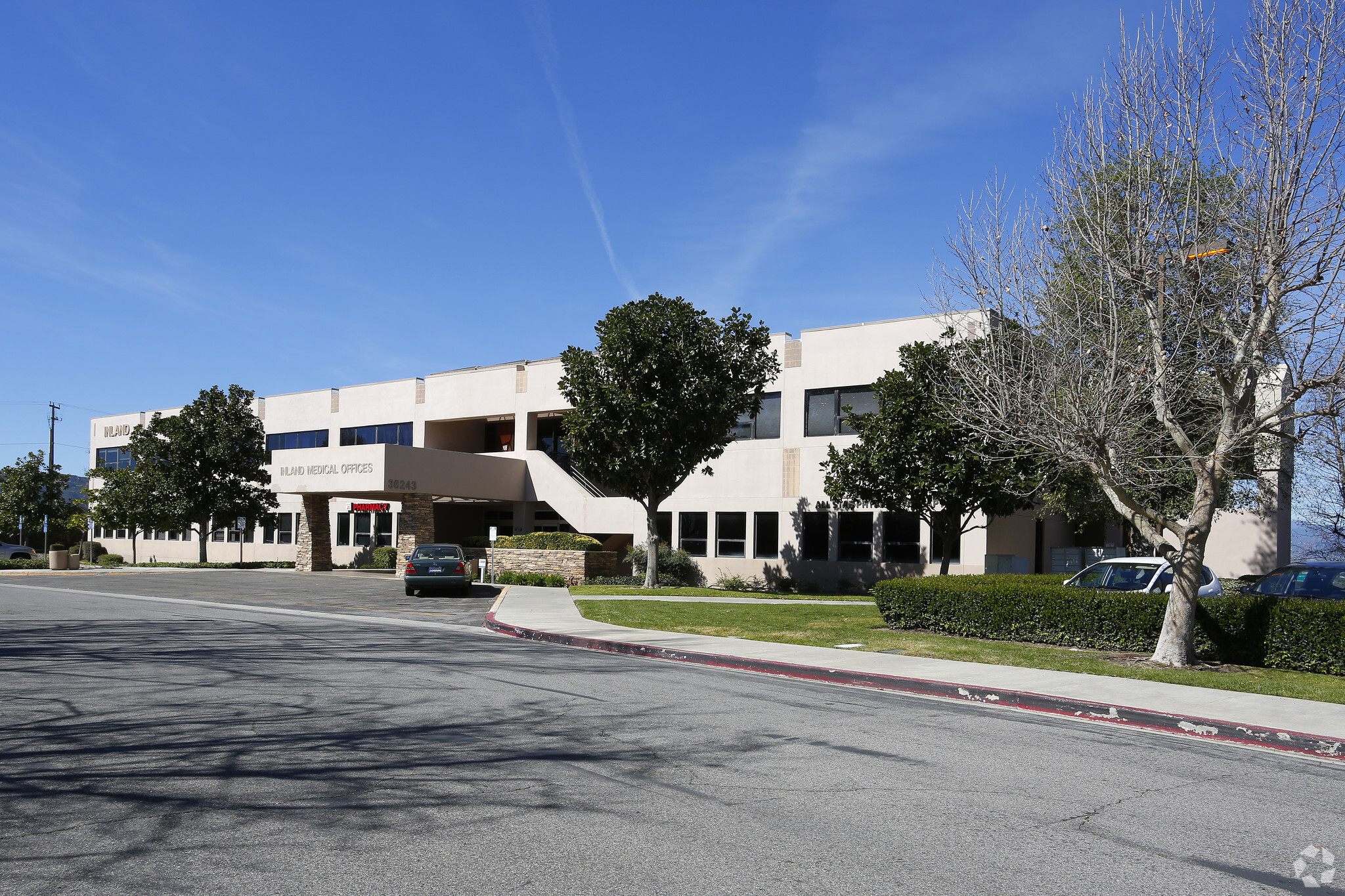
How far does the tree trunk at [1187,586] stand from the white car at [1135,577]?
2584mm

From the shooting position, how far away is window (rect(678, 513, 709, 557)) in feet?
116

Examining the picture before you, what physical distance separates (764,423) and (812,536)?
4585 mm

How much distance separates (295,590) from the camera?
95.6ft

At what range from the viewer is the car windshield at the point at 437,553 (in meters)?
27.5

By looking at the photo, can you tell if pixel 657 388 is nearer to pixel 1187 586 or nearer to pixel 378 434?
pixel 1187 586

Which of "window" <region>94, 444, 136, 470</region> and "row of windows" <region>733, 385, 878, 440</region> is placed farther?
"window" <region>94, 444, 136, 470</region>

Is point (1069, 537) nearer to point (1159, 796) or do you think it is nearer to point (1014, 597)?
point (1014, 597)

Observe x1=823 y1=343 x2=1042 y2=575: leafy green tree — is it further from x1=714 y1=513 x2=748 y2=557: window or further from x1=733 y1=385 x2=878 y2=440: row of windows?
x1=714 y1=513 x2=748 y2=557: window

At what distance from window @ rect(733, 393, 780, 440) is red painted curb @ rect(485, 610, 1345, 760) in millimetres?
19615

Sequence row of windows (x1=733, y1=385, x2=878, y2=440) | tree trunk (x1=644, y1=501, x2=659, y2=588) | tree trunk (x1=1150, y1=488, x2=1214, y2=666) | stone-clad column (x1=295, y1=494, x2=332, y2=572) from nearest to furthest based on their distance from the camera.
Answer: tree trunk (x1=1150, y1=488, x2=1214, y2=666) → tree trunk (x1=644, y1=501, x2=659, y2=588) → row of windows (x1=733, y1=385, x2=878, y2=440) → stone-clad column (x1=295, y1=494, x2=332, y2=572)

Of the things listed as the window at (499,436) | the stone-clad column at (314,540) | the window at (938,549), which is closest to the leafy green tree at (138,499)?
the stone-clad column at (314,540)

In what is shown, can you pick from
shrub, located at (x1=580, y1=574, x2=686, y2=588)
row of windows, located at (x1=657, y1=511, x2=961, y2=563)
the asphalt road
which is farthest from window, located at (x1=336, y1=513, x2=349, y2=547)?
the asphalt road

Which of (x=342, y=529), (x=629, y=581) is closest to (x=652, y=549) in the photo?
(x=629, y=581)

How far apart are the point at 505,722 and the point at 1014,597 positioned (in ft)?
35.2
